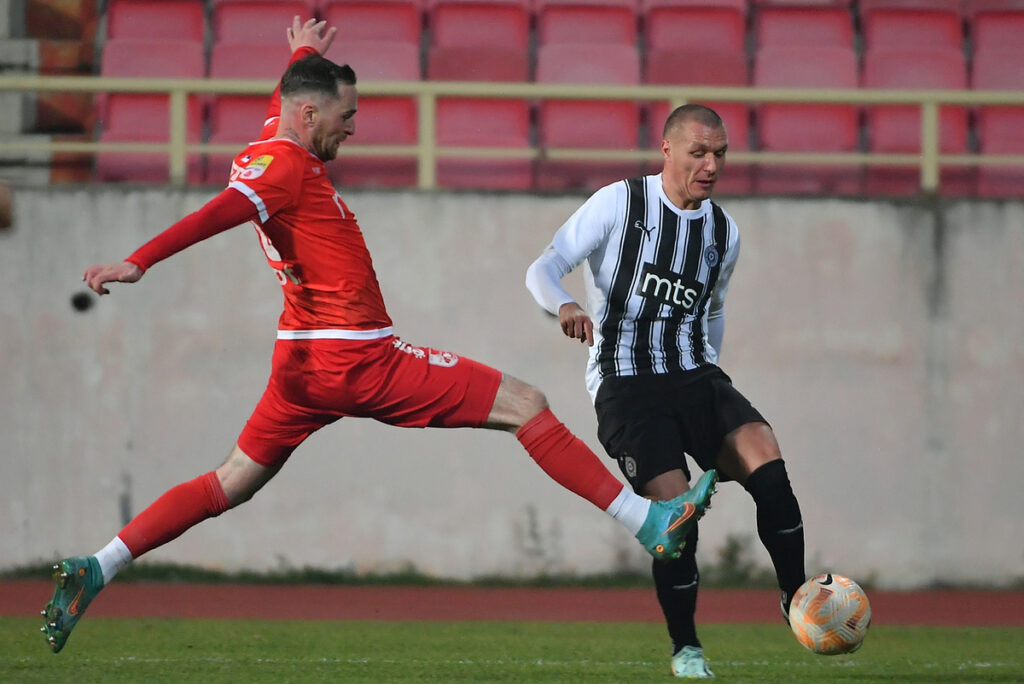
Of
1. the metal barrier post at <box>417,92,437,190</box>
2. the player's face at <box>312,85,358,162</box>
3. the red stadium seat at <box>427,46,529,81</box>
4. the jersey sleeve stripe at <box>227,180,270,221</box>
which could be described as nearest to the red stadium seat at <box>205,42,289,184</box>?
the red stadium seat at <box>427,46,529,81</box>

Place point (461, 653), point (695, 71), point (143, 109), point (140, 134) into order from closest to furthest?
point (461, 653) → point (140, 134) → point (143, 109) → point (695, 71)

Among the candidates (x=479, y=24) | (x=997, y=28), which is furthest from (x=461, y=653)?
(x=997, y=28)

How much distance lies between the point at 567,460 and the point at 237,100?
598cm

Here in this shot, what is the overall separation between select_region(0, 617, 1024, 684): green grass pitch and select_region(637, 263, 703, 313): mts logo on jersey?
1.32 m

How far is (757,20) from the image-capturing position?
435 inches

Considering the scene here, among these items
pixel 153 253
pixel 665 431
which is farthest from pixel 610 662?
pixel 153 253

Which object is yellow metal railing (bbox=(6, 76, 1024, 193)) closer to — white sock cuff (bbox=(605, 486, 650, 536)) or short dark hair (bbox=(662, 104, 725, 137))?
short dark hair (bbox=(662, 104, 725, 137))

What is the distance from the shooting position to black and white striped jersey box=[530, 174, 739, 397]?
5.19 meters

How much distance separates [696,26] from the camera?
10.8 metres

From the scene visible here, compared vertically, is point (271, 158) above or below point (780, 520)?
above

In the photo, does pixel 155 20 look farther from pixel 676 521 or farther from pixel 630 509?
pixel 676 521

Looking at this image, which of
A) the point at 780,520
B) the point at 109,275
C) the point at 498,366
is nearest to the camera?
the point at 109,275

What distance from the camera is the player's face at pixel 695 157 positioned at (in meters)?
5.12

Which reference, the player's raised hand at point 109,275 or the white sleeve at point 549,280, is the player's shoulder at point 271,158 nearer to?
the player's raised hand at point 109,275
